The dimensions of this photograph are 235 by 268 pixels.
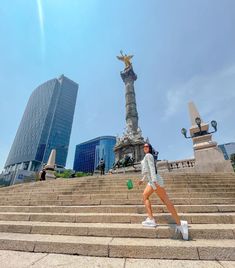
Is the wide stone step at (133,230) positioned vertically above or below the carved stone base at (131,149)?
below

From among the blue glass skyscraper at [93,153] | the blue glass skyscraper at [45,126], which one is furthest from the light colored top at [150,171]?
the blue glass skyscraper at [93,153]

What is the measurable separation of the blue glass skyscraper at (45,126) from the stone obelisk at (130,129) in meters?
60.8

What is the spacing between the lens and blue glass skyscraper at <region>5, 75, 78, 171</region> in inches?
3068

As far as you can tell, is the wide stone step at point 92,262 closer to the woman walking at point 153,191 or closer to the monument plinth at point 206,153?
the woman walking at point 153,191

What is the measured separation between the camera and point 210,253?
2133mm

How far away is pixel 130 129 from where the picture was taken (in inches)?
1083

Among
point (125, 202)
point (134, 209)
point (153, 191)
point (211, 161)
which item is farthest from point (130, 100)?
point (153, 191)

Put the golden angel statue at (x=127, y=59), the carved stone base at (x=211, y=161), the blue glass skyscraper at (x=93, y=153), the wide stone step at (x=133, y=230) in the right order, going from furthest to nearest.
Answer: the blue glass skyscraper at (x=93, y=153) < the golden angel statue at (x=127, y=59) < the carved stone base at (x=211, y=161) < the wide stone step at (x=133, y=230)

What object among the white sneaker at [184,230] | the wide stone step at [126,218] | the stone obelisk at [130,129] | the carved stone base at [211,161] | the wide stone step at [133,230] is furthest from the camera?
the stone obelisk at [130,129]

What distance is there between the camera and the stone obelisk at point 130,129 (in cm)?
2395

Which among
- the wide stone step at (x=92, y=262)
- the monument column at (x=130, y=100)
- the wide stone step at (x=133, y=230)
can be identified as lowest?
the wide stone step at (x=92, y=262)

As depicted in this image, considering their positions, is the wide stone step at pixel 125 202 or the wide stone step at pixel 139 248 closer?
the wide stone step at pixel 139 248

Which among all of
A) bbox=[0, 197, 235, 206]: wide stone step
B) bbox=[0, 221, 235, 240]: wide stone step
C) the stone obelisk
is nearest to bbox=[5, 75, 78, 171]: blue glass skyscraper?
the stone obelisk

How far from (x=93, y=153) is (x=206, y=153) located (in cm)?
9314
